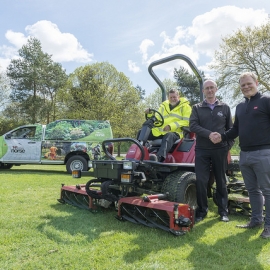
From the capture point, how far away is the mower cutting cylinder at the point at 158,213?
11.9 ft

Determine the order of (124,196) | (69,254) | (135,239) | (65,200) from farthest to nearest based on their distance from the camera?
(65,200), (124,196), (135,239), (69,254)

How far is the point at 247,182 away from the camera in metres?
4.04

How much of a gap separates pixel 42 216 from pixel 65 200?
3.17 feet

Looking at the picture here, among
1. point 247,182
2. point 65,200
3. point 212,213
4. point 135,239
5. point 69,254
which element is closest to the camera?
point 69,254

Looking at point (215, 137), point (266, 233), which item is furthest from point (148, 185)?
point (266, 233)

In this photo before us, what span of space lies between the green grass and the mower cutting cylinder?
0.09 m

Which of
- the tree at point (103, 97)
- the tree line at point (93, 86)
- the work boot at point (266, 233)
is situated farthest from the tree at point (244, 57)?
the work boot at point (266, 233)

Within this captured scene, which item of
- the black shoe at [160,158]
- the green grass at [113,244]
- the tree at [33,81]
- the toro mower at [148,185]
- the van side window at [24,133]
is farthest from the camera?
the tree at [33,81]

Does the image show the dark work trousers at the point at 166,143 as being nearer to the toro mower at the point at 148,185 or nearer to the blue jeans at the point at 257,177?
the toro mower at the point at 148,185

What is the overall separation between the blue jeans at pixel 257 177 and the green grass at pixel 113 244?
28 cm

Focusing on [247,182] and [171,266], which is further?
[247,182]

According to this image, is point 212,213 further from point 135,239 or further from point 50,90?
point 50,90

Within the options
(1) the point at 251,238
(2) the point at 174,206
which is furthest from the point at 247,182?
(2) the point at 174,206

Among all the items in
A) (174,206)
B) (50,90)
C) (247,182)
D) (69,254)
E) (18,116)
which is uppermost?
(50,90)
